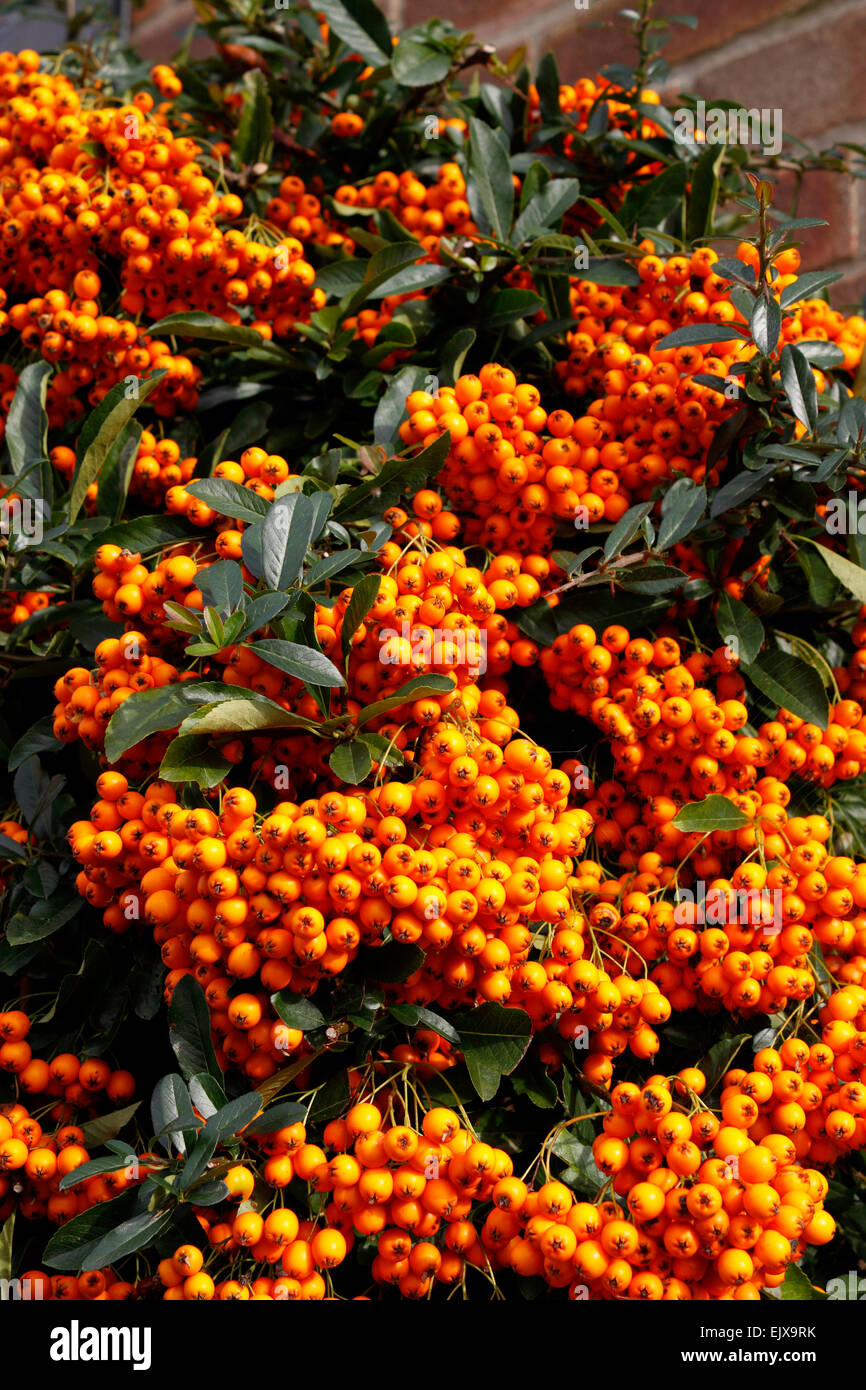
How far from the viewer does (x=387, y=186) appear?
1.36 metres

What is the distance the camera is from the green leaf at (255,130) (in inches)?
54.1

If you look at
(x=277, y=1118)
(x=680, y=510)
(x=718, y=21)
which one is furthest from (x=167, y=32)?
(x=277, y=1118)

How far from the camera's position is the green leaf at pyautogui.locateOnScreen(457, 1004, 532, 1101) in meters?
0.89

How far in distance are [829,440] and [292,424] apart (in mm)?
594

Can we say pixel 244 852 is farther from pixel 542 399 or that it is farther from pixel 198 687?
pixel 542 399

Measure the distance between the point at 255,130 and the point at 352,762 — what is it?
93cm

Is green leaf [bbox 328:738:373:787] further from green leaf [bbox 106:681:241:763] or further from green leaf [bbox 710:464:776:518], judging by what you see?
green leaf [bbox 710:464:776:518]

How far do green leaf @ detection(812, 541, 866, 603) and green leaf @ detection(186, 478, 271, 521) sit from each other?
54 centimetres

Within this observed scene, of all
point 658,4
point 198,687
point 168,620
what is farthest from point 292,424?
point 658,4

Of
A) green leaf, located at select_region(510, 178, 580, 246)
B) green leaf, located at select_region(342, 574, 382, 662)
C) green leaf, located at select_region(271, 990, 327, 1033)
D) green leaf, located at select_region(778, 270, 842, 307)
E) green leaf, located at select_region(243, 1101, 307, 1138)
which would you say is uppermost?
green leaf, located at select_region(510, 178, 580, 246)

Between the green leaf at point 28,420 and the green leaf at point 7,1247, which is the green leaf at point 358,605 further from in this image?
the green leaf at point 7,1247

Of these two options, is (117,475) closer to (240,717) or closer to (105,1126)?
(240,717)

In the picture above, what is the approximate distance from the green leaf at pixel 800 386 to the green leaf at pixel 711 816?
14.4 inches

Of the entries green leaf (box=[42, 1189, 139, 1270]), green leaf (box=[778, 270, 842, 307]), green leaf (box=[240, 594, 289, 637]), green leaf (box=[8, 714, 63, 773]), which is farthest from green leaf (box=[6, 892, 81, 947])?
green leaf (box=[778, 270, 842, 307])
